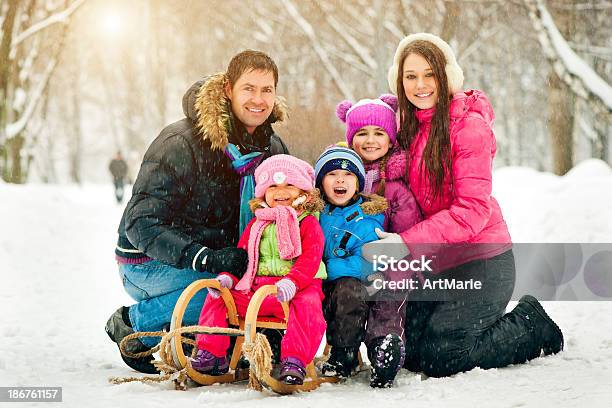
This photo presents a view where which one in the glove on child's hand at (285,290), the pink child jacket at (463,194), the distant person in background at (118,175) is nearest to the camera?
the glove on child's hand at (285,290)

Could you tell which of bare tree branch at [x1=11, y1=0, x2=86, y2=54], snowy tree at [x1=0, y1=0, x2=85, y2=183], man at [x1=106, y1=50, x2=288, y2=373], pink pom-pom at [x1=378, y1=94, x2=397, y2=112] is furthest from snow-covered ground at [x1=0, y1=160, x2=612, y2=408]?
bare tree branch at [x1=11, y1=0, x2=86, y2=54]

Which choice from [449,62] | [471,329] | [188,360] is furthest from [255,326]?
[449,62]

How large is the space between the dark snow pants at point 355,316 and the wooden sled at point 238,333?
23 centimetres

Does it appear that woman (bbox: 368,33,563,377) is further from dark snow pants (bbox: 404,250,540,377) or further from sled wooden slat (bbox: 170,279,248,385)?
sled wooden slat (bbox: 170,279,248,385)

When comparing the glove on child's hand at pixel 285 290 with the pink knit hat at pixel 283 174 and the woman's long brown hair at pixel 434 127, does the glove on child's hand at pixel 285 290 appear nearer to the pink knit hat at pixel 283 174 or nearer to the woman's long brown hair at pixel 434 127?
the pink knit hat at pixel 283 174

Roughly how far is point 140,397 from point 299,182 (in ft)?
4.37

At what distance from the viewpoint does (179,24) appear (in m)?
23.2

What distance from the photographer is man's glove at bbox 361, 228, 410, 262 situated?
13.2ft

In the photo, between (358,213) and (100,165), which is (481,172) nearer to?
(358,213)

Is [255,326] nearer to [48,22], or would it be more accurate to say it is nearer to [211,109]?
[211,109]

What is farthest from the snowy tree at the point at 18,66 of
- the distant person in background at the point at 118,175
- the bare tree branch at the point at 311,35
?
the distant person in background at the point at 118,175

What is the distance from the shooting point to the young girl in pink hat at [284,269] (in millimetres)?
3701

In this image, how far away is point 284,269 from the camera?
3939 mm

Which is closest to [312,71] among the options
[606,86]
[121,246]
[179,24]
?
[179,24]
